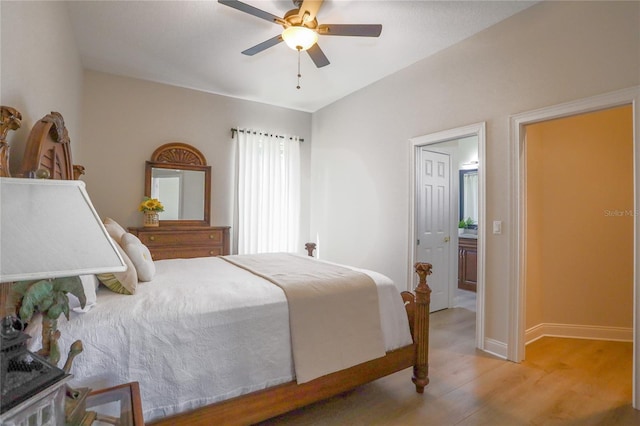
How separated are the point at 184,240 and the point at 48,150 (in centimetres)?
240

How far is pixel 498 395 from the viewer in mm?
2119

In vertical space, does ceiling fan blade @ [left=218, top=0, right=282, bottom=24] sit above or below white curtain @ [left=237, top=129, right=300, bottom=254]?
above

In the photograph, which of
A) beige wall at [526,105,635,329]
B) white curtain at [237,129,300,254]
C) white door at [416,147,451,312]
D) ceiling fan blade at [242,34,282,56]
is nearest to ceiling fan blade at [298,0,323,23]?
ceiling fan blade at [242,34,282,56]

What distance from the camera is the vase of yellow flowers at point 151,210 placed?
12.7ft

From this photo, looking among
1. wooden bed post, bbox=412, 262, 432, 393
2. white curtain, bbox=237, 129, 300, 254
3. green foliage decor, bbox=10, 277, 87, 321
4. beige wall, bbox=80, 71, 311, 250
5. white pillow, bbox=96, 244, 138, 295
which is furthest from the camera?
white curtain, bbox=237, 129, 300, 254

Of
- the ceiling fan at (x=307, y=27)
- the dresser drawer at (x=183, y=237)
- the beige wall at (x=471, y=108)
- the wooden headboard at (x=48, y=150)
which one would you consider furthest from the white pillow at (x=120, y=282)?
the beige wall at (x=471, y=108)

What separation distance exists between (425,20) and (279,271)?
244 cm

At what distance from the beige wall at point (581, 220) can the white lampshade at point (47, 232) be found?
347 centimetres

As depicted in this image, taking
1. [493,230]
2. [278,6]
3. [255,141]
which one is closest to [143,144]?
[255,141]

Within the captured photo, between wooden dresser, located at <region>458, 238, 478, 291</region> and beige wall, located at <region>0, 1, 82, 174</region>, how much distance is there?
5.33m

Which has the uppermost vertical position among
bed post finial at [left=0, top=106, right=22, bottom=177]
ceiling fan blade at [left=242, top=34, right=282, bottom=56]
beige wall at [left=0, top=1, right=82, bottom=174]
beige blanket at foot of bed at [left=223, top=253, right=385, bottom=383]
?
ceiling fan blade at [left=242, top=34, right=282, bottom=56]

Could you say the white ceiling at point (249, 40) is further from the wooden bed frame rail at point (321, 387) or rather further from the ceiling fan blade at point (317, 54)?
the wooden bed frame rail at point (321, 387)

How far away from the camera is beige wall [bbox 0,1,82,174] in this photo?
1.40 meters

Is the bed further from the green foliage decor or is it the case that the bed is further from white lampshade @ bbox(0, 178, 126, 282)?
white lampshade @ bbox(0, 178, 126, 282)
